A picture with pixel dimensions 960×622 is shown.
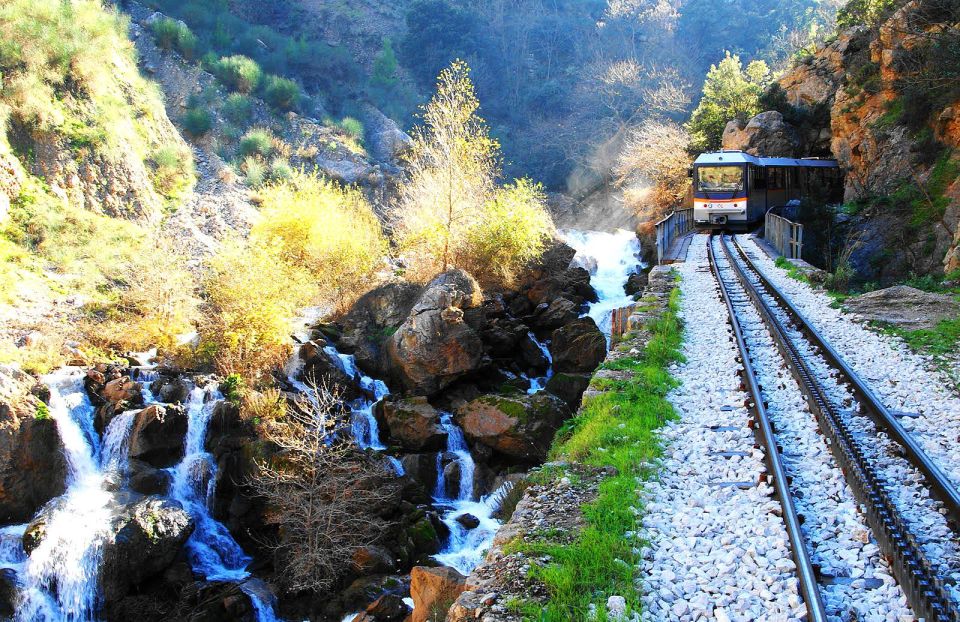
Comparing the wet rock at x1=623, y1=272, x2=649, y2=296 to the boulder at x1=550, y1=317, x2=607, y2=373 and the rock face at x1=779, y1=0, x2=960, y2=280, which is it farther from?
the rock face at x1=779, y1=0, x2=960, y2=280

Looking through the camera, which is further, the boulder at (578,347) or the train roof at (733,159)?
the train roof at (733,159)

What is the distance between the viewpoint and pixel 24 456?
13.0 metres

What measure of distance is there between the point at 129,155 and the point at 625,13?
50.1 metres

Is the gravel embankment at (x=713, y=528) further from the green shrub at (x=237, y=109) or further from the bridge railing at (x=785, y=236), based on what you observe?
the green shrub at (x=237, y=109)

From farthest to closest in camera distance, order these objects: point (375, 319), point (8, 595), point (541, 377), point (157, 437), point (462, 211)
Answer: point (462, 211)
point (375, 319)
point (541, 377)
point (157, 437)
point (8, 595)

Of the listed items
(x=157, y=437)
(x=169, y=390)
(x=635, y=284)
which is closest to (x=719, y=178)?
(x=635, y=284)

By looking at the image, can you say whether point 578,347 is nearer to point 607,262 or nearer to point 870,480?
point 870,480

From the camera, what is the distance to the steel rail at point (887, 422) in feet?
18.5

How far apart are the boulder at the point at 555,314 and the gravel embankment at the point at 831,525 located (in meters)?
12.4

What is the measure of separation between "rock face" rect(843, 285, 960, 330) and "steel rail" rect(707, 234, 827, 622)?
3.33 metres

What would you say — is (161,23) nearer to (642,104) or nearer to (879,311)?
(642,104)

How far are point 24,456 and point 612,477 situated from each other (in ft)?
39.6

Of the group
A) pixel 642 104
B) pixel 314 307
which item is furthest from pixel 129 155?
pixel 642 104

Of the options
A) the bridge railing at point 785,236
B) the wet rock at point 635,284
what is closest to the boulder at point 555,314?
the wet rock at point 635,284
